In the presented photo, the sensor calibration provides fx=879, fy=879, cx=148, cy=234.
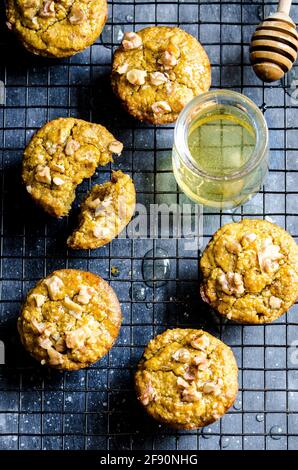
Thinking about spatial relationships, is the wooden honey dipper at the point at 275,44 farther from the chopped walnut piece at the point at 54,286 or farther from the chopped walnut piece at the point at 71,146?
the chopped walnut piece at the point at 54,286

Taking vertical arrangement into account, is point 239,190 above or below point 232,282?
above

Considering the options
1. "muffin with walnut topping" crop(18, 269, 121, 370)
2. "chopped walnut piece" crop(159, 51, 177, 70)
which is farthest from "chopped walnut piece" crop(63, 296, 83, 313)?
"chopped walnut piece" crop(159, 51, 177, 70)

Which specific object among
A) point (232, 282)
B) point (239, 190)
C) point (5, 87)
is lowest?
point (232, 282)

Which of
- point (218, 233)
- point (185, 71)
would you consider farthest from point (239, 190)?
point (185, 71)

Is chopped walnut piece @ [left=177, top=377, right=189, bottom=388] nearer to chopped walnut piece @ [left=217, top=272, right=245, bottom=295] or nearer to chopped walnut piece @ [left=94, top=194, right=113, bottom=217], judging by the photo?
chopped walnut piece @ [left=217, top=272, right=245, bottom=295]

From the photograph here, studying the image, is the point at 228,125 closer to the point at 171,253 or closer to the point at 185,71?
the point at 185,71

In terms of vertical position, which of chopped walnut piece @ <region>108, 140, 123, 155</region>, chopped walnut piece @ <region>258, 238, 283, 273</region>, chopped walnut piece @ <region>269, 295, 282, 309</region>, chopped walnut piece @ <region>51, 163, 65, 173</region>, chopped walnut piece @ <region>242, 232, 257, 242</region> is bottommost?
chopped walnut piece @ <region>269, 295, 282, 309</region>

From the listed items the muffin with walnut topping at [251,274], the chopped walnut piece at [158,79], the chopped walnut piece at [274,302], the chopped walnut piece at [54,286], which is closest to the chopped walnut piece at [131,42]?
the chopped walnut piece at [158,79]

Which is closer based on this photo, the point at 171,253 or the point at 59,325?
the point at 59,325
